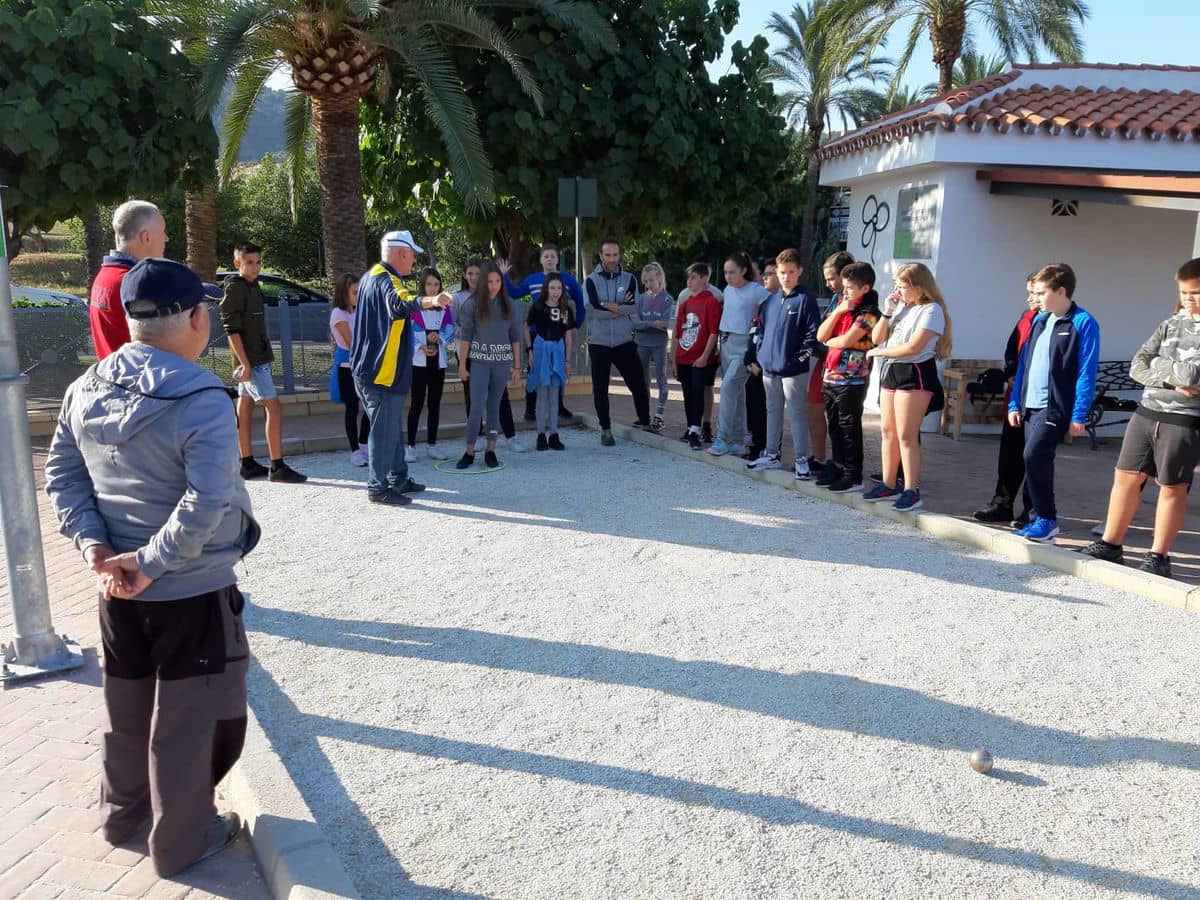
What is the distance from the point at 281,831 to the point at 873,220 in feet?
37.5

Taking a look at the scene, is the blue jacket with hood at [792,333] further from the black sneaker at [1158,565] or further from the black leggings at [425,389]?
the black leggings at [425,389]

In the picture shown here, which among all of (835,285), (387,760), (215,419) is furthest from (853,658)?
(835,285)

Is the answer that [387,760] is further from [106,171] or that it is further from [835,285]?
[106,171]

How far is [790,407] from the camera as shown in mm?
7469

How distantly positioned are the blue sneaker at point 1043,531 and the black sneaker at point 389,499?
4440mm

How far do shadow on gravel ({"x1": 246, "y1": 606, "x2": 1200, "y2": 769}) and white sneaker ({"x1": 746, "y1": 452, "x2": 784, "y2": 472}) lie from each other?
3.77 meters

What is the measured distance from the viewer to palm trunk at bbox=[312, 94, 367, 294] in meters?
11.9

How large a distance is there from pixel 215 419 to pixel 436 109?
9.51 metres

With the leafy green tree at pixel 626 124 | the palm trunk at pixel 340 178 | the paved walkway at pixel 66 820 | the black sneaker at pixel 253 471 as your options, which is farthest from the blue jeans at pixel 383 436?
the leafy green tree at pixel 626 124

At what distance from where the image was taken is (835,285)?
748 centimetres

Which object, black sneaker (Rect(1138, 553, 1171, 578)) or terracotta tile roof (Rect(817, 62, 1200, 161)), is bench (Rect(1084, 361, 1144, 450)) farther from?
black sneaker (Rect(1138, 553, 1171, 578))

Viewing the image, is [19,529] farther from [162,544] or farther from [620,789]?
[620,789]

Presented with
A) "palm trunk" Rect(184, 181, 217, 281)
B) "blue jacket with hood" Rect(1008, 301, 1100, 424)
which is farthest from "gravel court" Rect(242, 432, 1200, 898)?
"palm trunk" Rect(184, 181, 217, 281)

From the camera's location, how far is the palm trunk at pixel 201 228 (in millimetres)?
14719
